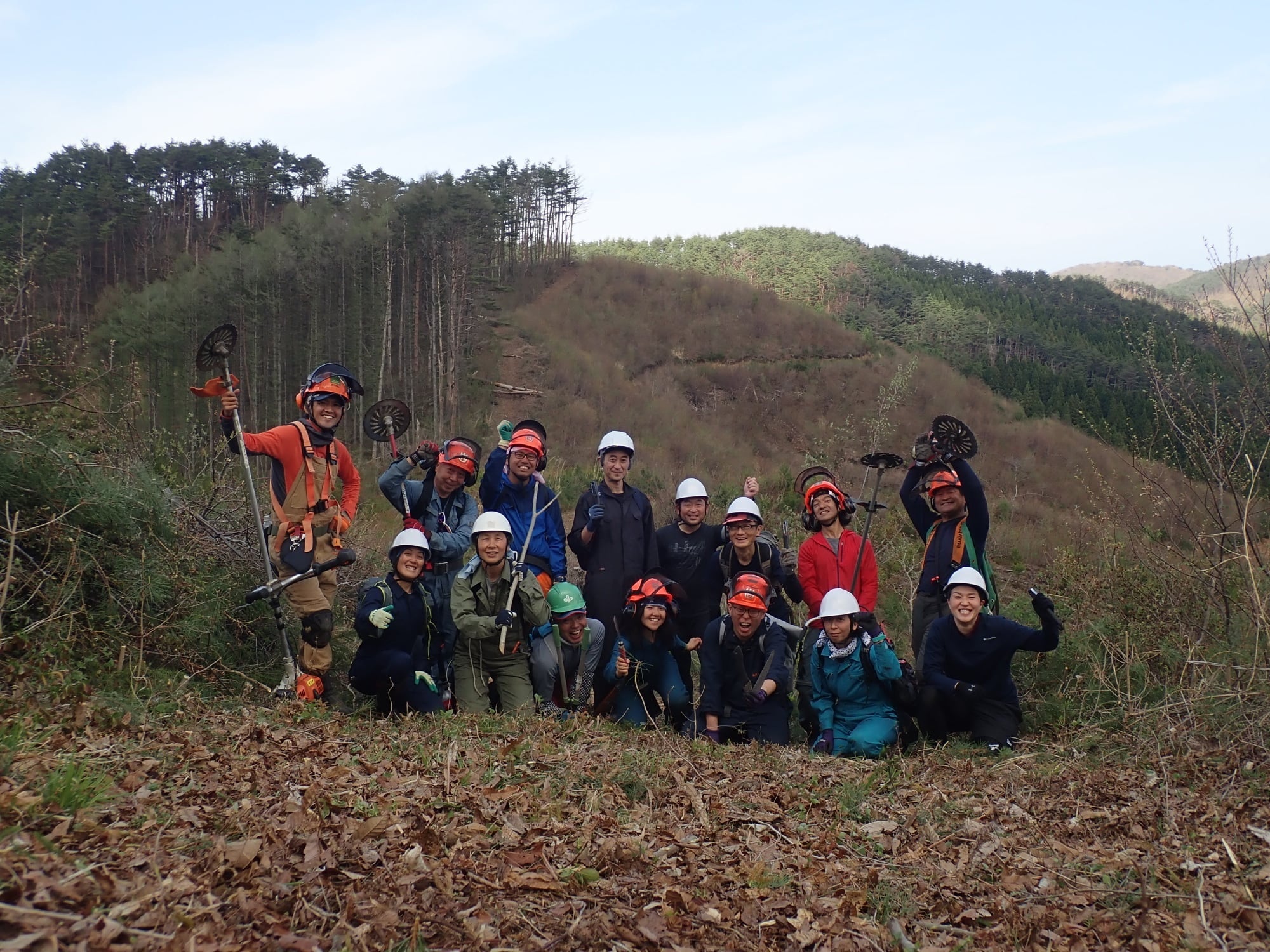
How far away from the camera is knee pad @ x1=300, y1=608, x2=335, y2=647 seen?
7.40 m

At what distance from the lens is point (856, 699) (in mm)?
7527

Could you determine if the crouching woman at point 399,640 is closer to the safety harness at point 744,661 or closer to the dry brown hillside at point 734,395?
the safety harness at point 744,661

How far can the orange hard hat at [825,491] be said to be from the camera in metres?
8.09

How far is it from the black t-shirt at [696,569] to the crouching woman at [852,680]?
94 cm

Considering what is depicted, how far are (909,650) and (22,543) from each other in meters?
8.22

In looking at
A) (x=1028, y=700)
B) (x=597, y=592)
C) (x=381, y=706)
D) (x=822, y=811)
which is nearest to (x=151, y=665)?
(x=381, y=706)

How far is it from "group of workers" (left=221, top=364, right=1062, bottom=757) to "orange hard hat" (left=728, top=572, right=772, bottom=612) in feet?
0.05

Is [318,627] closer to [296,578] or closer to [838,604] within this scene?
[296,578]

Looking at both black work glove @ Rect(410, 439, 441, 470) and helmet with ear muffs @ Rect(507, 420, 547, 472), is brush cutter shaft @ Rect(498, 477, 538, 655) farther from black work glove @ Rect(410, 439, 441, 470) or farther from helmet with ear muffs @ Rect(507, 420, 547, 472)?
black work glove @ Rect(410, 439, 441, 470)

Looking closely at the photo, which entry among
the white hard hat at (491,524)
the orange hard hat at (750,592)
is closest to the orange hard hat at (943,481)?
the orange hard hat at (750,592)

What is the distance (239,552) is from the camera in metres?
8.40

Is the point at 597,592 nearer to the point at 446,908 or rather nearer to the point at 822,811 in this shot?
the point at 822,811

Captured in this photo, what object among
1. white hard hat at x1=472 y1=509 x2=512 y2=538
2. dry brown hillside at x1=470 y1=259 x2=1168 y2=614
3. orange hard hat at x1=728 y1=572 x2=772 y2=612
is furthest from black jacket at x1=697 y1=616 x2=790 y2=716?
dry brown hillside at x1=470 y1=259 x2=1168 y2=614

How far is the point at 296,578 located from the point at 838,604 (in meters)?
4.16
